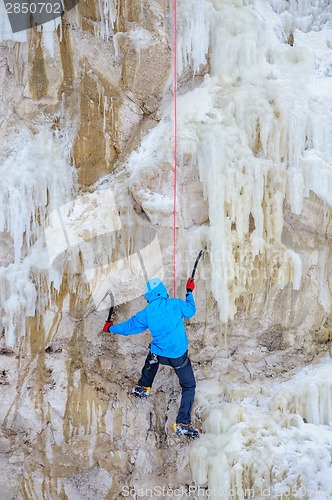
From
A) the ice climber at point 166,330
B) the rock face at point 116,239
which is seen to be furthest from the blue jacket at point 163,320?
the rock face at point 116,239

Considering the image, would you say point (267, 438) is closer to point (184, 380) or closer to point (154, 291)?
point (184, 380)

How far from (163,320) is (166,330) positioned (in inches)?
5.1

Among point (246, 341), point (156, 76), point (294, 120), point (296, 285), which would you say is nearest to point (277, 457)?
point (246, 341)

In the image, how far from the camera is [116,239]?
4996 mm

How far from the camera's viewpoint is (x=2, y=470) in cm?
535

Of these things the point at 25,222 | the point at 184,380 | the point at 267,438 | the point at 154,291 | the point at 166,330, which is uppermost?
the point at 25,222

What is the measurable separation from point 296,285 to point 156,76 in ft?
10.2

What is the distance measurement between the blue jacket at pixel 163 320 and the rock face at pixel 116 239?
2.31 feet

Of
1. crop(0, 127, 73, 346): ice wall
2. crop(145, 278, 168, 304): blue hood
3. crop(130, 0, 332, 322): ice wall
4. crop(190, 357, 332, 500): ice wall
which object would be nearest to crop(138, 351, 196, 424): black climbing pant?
crop(190, 357, 332, 500): ice wall

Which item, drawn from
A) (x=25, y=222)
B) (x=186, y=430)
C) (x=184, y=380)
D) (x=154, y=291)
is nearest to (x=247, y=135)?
(x=154, y=291)

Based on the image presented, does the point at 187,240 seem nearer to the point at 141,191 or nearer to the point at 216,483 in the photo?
the point at 141,191

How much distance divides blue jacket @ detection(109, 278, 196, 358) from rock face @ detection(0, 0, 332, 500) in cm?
70

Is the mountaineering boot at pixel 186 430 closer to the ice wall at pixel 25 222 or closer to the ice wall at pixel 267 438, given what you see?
the ice wall at pixel 267 438

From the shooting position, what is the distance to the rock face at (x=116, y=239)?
4.96 m
